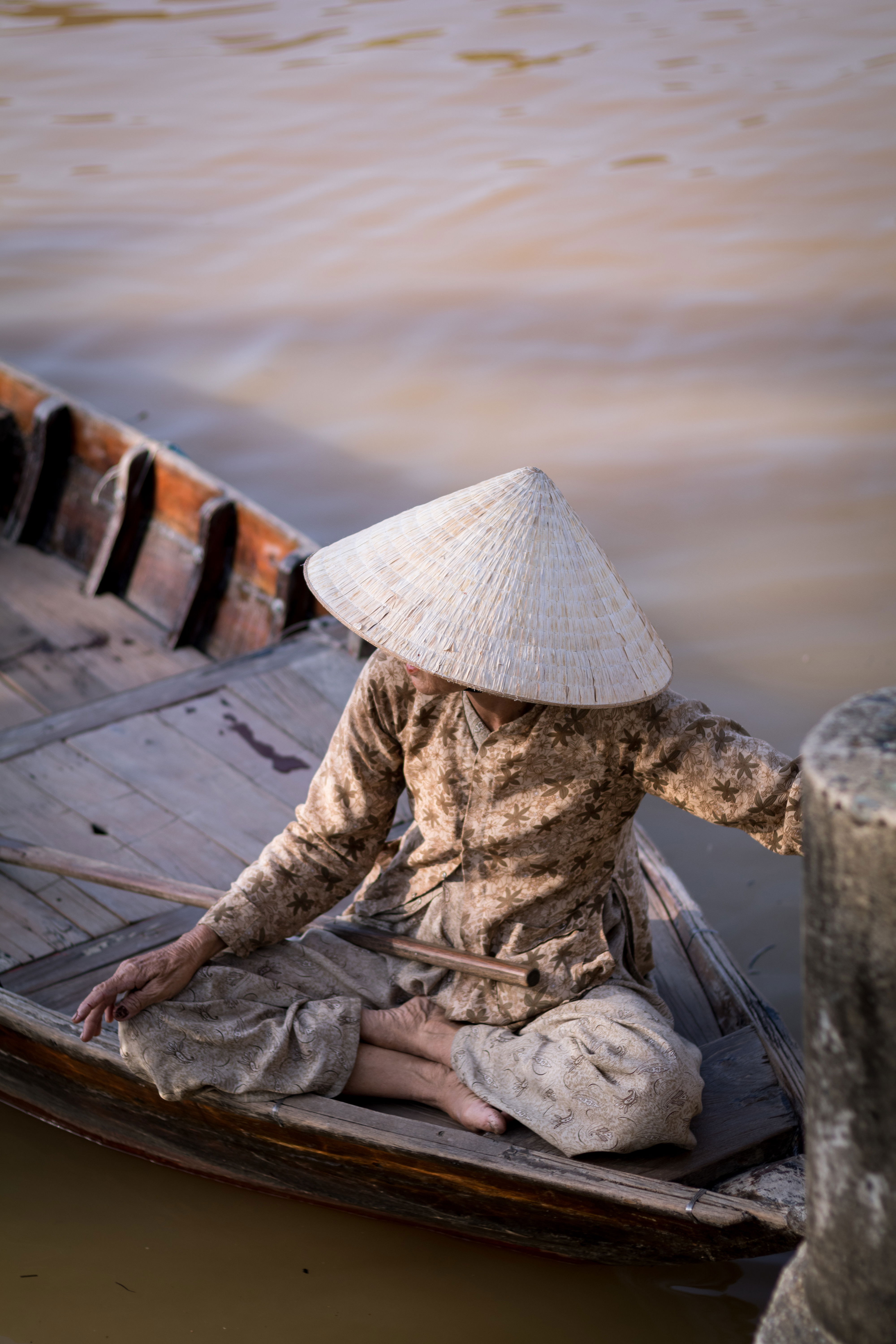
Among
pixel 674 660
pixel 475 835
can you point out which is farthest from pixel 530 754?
pixel 674 660

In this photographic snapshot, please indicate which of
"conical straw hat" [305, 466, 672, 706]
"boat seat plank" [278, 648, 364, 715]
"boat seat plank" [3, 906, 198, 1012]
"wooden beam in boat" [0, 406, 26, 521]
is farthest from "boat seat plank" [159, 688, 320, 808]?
"wooden beam in boat" [0, 406, 26, 521]

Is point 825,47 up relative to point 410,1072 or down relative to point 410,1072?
up

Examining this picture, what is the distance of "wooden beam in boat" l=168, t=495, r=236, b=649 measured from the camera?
3695 mm

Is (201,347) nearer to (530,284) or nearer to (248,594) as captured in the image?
(530,284)

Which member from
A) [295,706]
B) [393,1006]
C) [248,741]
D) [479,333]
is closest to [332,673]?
[295,706]

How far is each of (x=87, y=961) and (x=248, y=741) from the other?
80 cm

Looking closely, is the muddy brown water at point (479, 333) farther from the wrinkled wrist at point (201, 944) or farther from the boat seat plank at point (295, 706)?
the boat seat plank at point (295, 706)

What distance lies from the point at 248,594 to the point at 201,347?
427 centimetres

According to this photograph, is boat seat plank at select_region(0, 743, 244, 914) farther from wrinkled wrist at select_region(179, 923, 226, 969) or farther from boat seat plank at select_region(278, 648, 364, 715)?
wrinkled wrist at select_region(179, 923, 226, 969)

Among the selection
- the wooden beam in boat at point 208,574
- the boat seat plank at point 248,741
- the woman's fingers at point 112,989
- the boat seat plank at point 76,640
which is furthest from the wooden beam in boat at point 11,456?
the woman's fingers at point 112,989

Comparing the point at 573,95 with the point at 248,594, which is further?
the point at 573,95

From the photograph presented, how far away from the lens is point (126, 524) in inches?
158

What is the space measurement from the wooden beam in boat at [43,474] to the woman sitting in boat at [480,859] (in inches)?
106

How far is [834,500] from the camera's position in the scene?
5.29m
